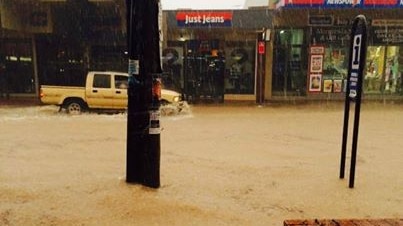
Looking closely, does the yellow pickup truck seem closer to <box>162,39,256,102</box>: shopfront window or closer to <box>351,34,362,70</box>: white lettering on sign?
<box>162,39,256,102</box>: shopfront window

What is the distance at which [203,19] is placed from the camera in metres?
16.6

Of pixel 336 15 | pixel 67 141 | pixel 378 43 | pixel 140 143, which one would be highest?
pixel 336 15

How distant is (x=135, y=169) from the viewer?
5.38 m

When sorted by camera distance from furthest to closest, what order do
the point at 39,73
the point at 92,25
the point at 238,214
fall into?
the point at 39,73, the point at 92,25, the point at 238,214

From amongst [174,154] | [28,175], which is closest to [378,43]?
[174,154]

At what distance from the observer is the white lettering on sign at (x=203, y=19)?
652 inches

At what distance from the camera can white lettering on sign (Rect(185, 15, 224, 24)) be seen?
16.6m

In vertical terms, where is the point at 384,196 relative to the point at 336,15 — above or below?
below

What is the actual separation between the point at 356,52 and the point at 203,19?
1141 centimetres

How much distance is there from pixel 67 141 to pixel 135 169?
4.92 m

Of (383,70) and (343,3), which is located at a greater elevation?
(343,3)

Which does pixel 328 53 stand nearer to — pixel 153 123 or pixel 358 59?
pixel 358 59

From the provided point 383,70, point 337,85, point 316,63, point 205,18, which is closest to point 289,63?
point 316,63

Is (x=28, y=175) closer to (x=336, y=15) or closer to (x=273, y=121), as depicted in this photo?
(x=273, y=121)
